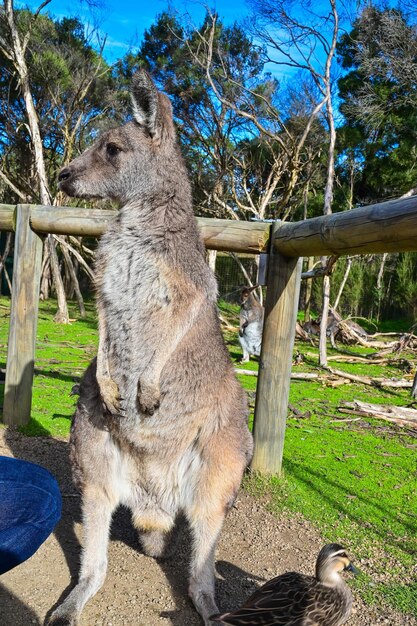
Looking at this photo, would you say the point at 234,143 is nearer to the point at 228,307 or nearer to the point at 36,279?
the point at 228,307

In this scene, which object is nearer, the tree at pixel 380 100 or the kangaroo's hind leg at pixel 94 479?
the kangaroo's hind leg at pixel 94 479

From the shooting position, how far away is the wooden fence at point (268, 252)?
2.30m

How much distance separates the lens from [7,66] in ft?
45.2

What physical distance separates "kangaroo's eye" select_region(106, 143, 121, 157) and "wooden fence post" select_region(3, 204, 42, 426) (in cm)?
134

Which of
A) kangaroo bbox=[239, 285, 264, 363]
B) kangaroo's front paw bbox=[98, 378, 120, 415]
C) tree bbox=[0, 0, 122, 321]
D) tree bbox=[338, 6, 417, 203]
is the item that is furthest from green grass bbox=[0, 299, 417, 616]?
tree bbox=[0, 0, 122, 321]

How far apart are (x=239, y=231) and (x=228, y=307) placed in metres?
13.2

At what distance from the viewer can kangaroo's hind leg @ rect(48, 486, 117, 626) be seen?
208 cm

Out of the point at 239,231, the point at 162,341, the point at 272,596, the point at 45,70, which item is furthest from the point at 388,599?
the point at 45,70

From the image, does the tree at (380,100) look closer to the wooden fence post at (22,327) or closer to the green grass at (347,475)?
the green grass at (347,475)

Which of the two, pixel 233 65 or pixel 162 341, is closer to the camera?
pixel 162 341

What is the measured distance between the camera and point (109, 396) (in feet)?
7.30

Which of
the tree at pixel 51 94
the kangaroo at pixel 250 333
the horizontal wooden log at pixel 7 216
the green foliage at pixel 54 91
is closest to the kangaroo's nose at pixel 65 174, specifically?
the horizontal wooden log at pixel 7 216

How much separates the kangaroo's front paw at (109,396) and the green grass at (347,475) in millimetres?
1201

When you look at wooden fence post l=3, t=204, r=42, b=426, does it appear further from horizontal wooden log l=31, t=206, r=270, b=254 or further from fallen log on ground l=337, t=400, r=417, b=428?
fallen log on ground l=337, t=400, r=417, b=428
